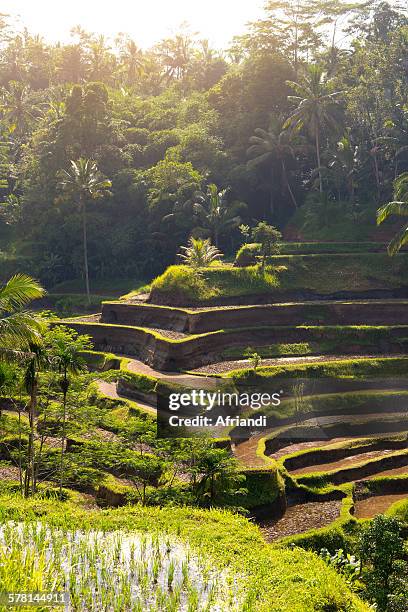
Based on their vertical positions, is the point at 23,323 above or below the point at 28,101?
below

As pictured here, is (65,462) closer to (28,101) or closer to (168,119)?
(168,119)

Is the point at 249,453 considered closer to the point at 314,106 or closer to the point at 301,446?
the point at 301,446

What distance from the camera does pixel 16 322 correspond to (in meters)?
18.0

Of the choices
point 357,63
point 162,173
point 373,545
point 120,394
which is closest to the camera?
point 373,545

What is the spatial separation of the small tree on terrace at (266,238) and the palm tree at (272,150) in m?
14.7

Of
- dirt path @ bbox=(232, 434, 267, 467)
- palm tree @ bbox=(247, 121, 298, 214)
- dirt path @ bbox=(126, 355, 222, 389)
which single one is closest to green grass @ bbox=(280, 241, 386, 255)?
palm tree @ bbox=(247, 121, 298, 214)

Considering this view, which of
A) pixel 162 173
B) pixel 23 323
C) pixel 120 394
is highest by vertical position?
pixel 162 173

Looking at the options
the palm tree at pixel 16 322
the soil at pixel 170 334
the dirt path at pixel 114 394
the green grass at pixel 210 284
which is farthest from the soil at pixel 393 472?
the green grass at pixel 210 284

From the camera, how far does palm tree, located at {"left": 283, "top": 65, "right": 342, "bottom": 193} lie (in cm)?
5459

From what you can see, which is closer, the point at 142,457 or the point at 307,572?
the point at 307,572

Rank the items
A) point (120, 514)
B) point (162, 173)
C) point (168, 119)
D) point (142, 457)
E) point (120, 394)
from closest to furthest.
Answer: point (120, 514), point (142, 457), point (120, 394), point (162, 173), point (168, 119)

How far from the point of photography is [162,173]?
193ft

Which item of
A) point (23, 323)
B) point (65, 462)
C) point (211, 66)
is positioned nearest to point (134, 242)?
point (211, 66)

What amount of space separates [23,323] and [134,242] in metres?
42.8
